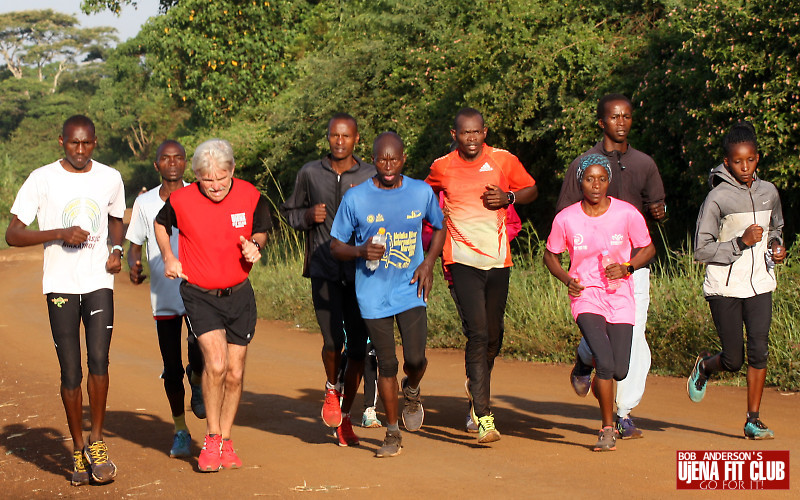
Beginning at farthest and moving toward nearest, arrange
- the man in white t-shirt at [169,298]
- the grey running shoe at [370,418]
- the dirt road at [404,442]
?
the grey running shoe at [370,418] < the man in white t-shirt at [169,298] < the dirt road at [404,442]

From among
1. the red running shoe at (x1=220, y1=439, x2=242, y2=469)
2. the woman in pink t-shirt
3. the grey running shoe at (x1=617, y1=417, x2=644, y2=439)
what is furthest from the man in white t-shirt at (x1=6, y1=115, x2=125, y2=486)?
the grey running shoe at (x1=617, y1=417, x2=644, y2=439)

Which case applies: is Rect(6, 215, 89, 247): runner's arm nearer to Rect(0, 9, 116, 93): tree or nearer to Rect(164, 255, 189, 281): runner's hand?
Rect(164, 255, 189, 281): runner's hand

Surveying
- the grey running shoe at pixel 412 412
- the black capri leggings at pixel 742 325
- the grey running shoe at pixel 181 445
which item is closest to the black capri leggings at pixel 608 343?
the black capri leggings at pixel 742 325

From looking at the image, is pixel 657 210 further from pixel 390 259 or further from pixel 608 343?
pixel 390 259

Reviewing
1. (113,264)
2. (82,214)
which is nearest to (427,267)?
(113,264)

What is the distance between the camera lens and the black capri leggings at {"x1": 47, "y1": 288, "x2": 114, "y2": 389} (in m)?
6.52

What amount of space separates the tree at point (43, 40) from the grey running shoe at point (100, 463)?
2636 inches

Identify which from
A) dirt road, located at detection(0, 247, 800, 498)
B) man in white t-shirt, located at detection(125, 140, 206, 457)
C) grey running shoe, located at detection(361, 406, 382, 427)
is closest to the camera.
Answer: dirt road, located at detection(0, 247, 800, 498)

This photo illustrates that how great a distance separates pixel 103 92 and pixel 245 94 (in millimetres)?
25707

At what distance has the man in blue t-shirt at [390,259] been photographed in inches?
267

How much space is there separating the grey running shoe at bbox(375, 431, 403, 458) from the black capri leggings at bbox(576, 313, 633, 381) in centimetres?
137

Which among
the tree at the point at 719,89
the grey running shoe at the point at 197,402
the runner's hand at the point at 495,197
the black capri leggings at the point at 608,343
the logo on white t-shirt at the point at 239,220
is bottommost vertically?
the grey running shoe at the point at 197,402

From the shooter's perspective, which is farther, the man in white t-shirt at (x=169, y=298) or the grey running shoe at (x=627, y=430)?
the man in white t-shirt at (x=169, y=298)

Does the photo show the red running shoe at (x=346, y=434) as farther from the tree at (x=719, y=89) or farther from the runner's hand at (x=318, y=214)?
the tree at (x=719, y=89)
